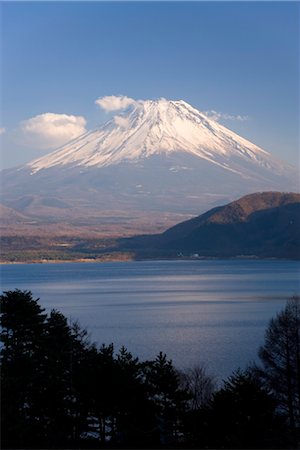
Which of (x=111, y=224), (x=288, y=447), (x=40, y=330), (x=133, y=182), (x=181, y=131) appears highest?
(x=181, y=131)

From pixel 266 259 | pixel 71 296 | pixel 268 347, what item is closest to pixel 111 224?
pixel 266 259

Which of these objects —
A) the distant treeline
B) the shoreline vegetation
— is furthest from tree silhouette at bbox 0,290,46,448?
the shoreline vegetation

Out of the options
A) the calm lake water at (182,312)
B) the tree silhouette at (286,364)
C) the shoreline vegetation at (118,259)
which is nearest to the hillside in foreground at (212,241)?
the shoreline vegetation at (118,259)

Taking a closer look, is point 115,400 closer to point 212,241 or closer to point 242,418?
point 242,418

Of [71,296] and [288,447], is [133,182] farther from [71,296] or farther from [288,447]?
[288,447]

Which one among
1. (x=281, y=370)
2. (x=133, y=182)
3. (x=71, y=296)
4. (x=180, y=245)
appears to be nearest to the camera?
(x=281, y=370)

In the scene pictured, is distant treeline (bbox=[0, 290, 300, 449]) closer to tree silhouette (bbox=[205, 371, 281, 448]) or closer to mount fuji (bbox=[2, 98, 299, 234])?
tree silhouette (bbox=[205, 371, 281, 448])
